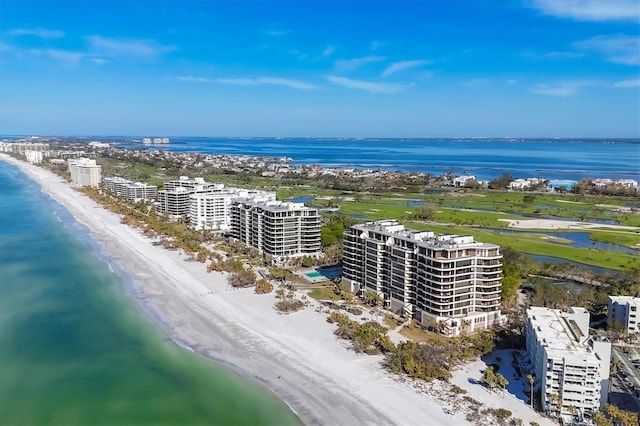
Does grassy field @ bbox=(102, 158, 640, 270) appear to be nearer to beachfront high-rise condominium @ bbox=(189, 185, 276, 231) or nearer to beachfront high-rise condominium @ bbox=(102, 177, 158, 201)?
beachfront high-rise condominium @ bbox=(189, 185, 276, 231)

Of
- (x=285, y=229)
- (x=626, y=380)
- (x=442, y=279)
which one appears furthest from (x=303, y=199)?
(x=626, y=380)

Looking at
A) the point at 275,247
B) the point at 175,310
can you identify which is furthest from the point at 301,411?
the point at 275,247

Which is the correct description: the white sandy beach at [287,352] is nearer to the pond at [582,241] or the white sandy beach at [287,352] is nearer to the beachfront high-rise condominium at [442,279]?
the beachfront high-rise condominium at [442,279]

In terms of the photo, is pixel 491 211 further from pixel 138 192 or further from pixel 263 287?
pixel 138 192

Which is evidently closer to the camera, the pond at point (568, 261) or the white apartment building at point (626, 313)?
the white apartment building at point (626, 313)

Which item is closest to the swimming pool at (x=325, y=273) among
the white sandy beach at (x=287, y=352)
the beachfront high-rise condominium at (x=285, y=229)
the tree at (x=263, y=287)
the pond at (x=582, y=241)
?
the beachfront high-rise condominium at (x=285, y=229)
